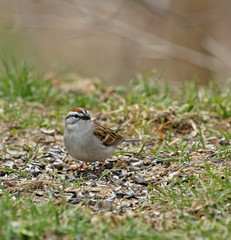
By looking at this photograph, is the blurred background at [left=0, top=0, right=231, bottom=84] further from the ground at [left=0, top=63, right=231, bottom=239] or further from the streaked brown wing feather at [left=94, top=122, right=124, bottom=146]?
the streaked brown wing feather at [left=94, top=122, right=124, bottom=146]

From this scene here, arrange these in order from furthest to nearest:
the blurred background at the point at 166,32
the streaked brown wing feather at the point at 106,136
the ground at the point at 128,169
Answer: the blurred background at the point at 166,32, the streaked brown wing feather at the point at 106,136, the ground at the point at 128,169

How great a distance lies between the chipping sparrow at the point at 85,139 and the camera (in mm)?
4227

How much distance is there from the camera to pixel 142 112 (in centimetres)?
559

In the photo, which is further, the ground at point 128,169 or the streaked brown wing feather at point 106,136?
the streaked brown wing feather at point 106,136

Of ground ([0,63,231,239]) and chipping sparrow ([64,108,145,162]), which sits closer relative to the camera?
ground ([0,63,231,239])

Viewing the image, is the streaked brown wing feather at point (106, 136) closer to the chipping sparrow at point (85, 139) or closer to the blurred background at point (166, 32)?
the chipping sparrow at point (85, 139)

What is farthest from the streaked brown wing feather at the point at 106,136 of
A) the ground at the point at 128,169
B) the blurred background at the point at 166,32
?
the blurred background at the point at 166,32

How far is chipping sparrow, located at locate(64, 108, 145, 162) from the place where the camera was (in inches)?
166

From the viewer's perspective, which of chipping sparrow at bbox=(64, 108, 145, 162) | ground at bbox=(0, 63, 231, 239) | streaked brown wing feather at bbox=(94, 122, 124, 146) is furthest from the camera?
streaked brown wing feather at bbox=(94, 122, 124, 146)

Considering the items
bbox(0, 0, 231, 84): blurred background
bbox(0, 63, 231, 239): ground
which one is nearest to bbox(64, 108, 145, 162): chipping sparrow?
bbox(0, 63, 231, 239): ground

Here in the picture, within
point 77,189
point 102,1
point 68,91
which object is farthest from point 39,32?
point 77,189

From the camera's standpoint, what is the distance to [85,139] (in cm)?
428

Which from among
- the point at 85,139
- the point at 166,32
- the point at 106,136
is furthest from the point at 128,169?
the point at 166,32

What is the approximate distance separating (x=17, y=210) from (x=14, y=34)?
12770mm
